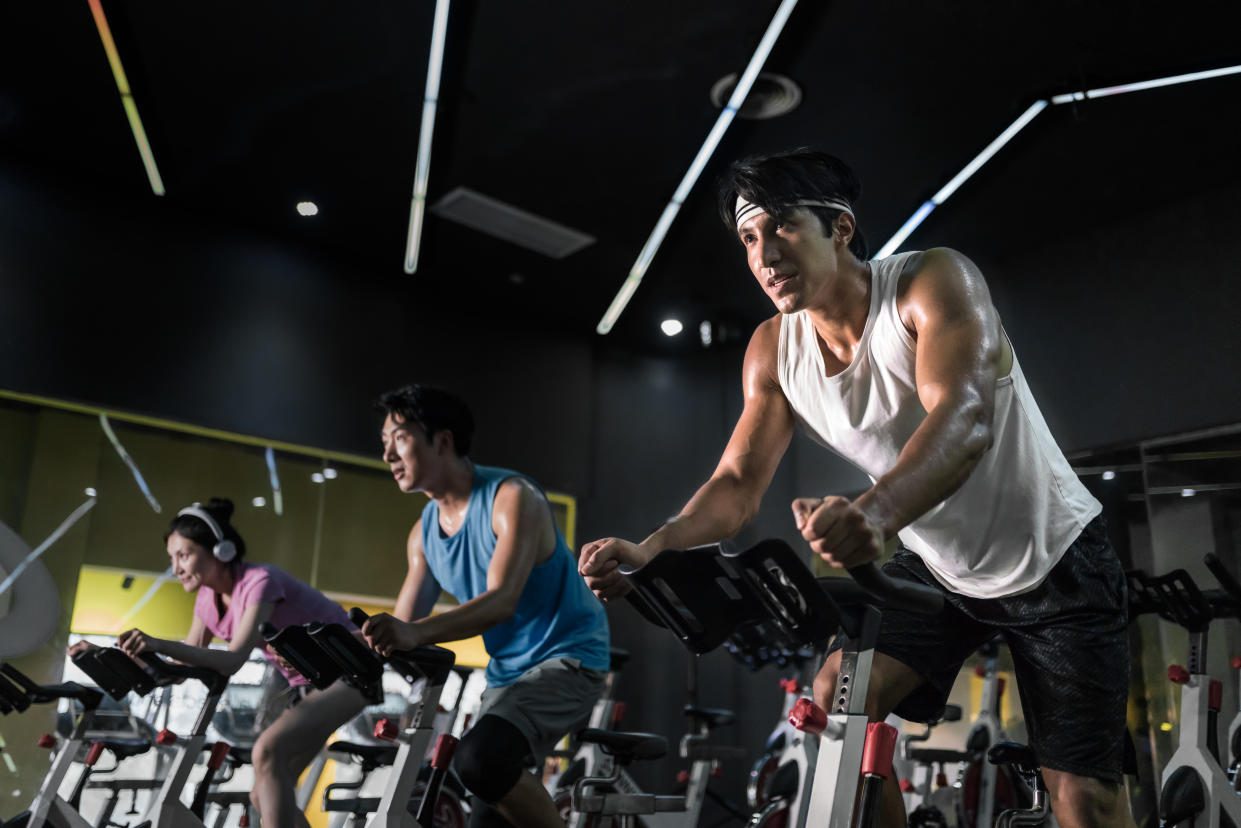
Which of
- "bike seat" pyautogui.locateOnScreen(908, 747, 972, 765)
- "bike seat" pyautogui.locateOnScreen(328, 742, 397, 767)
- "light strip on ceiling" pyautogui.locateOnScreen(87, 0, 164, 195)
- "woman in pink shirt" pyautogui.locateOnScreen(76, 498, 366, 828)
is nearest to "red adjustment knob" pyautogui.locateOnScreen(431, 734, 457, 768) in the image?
"woman in pink shirt" pyautogui.locateOnScreen(76, 498, 366, 828)

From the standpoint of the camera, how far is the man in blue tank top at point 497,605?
232 centimetres

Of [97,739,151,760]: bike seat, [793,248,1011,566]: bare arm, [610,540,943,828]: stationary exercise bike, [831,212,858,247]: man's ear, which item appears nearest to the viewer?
[793,248,1011,566]: bare arm

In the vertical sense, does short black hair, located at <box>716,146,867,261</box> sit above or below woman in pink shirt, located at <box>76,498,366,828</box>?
above

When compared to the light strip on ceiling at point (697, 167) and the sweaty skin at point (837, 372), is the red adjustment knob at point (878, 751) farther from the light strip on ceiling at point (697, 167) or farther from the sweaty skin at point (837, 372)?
the light strip on ceiling at point (697, 167)

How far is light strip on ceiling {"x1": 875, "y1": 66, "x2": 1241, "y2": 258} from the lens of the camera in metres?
4.08

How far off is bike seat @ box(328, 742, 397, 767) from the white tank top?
7.67 feet

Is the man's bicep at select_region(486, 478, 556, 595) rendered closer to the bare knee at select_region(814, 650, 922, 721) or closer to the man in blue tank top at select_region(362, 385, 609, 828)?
the man in blue tank top at select_region(362, 385, 609, 828)

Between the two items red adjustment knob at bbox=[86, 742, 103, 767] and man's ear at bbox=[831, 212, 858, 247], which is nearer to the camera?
man's ear at bbox=[831, 212, 858, 247]

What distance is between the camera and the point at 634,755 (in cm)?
312

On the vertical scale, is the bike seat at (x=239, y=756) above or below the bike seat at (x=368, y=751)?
below

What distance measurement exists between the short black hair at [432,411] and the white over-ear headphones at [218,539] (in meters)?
0.92

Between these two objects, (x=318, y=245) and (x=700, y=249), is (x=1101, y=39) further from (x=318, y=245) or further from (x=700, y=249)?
(x=318, y=245)

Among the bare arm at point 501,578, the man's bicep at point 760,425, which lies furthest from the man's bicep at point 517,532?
the man's bicep at point 760,425

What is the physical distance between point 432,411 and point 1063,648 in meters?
1.85
